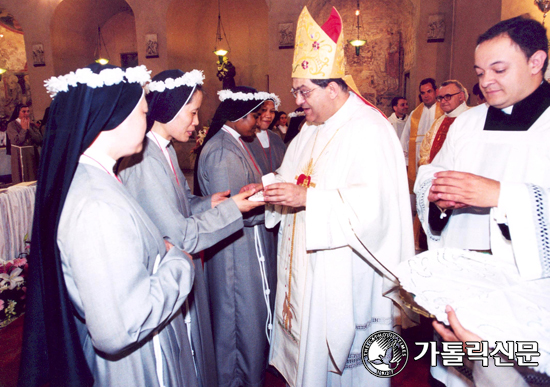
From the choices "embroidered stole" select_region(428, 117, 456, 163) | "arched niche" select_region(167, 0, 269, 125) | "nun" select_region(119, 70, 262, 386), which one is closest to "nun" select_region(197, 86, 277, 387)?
"nun" select_region(119, 70, 262, 386)

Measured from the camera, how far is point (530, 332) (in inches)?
36.9

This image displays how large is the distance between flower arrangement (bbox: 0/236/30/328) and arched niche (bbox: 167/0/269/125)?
32.0ft

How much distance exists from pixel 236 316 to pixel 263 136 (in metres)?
2.39

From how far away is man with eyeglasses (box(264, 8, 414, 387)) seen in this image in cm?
189

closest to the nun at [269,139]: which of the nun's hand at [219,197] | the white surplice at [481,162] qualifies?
the nun's hand at [219,197]

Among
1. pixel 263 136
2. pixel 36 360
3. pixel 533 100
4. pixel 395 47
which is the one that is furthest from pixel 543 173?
pixel 395 47

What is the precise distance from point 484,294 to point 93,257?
1.20 meters

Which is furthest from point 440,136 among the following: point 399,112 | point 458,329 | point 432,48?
point 432,48

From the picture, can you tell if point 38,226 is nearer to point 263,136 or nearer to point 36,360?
point 36,360

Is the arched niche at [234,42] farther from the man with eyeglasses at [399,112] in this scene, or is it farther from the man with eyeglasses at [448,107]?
the man with eyeglasses at [448,107]

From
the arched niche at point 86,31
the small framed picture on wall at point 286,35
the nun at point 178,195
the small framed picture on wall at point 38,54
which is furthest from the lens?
the arched niche at point 86,31

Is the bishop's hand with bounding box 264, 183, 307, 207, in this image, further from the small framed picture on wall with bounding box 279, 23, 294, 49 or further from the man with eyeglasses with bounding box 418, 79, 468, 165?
the small framed picture on wall with bounding box 279, 23, 294, 49

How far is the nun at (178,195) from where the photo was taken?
1.82 metres

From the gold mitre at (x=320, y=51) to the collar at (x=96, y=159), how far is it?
1306 millimetres
